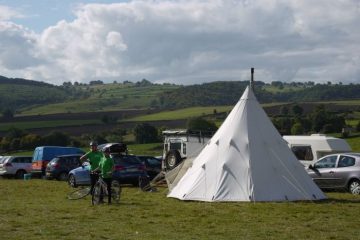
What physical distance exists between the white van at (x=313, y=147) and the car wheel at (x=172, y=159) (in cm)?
668

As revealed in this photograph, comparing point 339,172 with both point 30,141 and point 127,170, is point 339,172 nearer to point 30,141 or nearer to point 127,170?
point 127,170

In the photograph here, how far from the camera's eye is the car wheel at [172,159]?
32.2m

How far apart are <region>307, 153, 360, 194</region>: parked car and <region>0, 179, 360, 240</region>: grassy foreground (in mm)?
2072

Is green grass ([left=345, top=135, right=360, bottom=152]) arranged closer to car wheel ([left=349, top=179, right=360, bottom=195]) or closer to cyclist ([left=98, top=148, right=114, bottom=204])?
car wheel ([left=349, top=179, right=360, bottom=195])

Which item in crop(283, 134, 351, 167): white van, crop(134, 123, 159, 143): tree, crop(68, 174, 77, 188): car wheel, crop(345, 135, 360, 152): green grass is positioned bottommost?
crop(134, 123, 159, 143): tree

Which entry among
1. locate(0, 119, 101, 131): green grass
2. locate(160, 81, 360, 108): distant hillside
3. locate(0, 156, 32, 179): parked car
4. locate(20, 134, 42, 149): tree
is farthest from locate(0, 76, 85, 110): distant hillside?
locate(0, 156, 32, 179): parked car

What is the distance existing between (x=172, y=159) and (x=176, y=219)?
1737 centimetres

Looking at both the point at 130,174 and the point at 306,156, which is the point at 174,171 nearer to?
the point at 130,174

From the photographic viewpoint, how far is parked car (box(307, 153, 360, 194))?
22.5 m

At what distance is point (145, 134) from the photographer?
221ft

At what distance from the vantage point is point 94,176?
65.5ft

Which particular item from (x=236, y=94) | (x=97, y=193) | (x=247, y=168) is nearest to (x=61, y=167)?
(x=97, y=193)

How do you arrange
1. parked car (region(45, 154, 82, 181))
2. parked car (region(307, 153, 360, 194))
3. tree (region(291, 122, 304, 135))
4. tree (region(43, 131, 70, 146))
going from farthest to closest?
→ tree (region(43, 131, 70, 146)), tree (region(291, 122, 304, 135)), parked car (region(45, 154, 82, 181)), parked car (region(307, 153, 360, 194))

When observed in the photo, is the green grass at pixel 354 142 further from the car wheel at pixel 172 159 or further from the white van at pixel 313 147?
the white van at pixel 313 147
